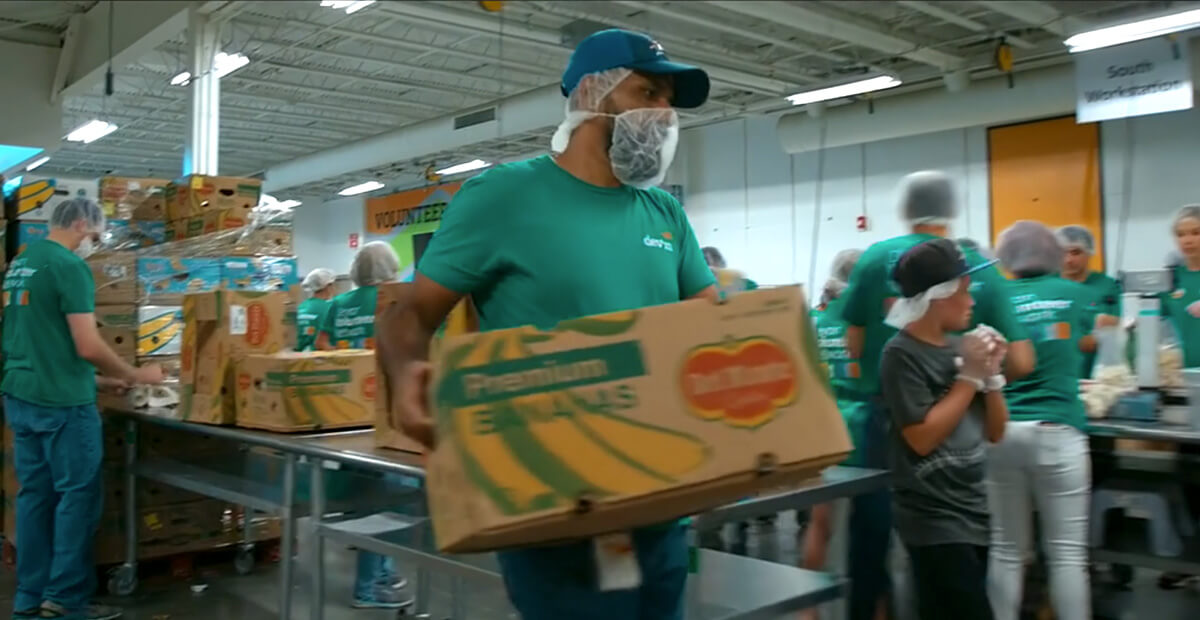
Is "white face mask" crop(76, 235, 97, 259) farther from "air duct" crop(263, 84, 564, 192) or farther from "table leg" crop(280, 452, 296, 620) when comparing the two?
"air duct" crop(263, 84, 564, 192)

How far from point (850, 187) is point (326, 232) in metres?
10.3

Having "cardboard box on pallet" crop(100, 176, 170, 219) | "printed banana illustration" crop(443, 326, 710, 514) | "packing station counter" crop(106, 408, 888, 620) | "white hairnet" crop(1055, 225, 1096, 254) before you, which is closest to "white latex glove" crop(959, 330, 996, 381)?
"packing station counter" crop(106, 408, 888, 620)

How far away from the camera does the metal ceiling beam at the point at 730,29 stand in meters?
7.16

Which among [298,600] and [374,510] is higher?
[374,510]

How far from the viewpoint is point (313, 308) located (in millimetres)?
5609

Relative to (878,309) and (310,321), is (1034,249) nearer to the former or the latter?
(878,309)

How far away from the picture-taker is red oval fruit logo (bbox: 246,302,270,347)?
3396mm

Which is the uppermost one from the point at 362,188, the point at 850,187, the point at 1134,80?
the point at 362,188

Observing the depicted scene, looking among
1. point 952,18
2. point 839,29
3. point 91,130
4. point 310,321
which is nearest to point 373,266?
point 310,321

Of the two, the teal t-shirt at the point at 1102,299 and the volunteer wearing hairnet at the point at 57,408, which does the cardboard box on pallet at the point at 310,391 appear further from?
the teal t-shirt at the point at 1102,299

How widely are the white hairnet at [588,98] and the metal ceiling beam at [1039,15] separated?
6400mm

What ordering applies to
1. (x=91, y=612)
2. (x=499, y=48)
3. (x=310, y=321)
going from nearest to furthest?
(x=91, y=612)
(x=310, y=321)
(x=499, y=48)

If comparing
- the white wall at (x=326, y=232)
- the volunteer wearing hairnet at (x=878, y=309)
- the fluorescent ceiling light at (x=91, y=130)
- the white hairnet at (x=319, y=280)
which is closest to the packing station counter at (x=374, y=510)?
the volunteer wearing hairnet at (x=878, y=309)

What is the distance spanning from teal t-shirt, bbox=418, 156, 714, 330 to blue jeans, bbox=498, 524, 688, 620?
1.05 feet
